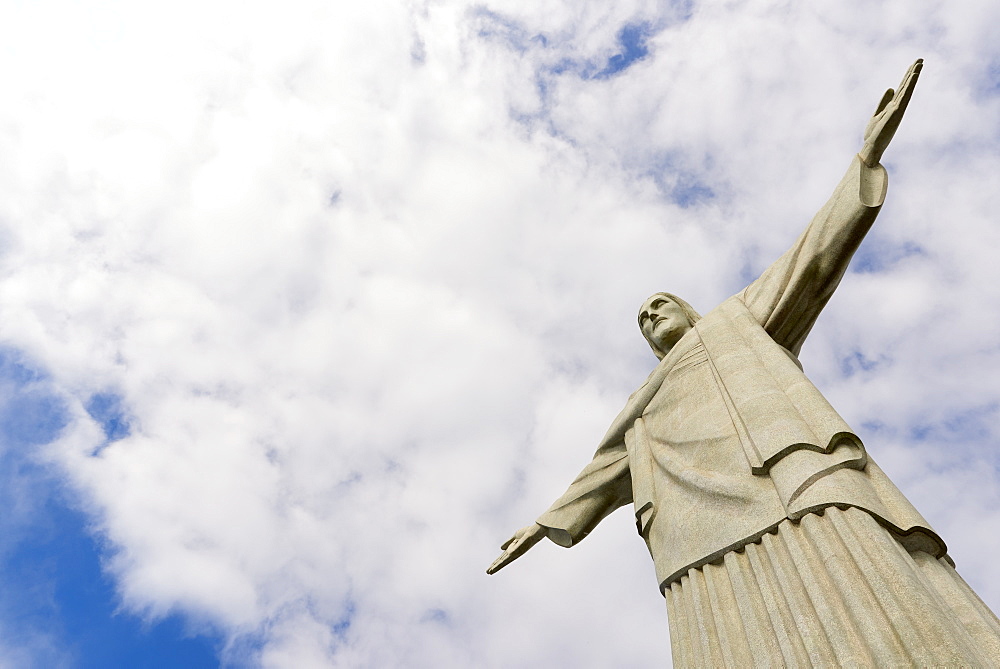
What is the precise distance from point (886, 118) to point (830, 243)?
1.15m

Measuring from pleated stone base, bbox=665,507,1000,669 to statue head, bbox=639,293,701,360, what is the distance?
3856 mm

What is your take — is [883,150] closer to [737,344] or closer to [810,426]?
[737,344]

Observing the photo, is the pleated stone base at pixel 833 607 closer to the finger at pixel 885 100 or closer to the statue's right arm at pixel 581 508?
the statue's right arm at pixel 581 508

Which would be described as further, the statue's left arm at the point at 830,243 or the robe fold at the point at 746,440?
the statue's left arm at the point at 830,243

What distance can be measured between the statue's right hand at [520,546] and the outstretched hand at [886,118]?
4845 mm

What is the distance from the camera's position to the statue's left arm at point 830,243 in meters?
6.64

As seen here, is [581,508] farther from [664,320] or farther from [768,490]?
[768,490]

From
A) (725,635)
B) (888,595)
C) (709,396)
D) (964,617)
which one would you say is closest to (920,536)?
(964,617)

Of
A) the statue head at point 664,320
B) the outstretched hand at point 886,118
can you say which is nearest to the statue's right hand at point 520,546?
the statue head at point 664,320

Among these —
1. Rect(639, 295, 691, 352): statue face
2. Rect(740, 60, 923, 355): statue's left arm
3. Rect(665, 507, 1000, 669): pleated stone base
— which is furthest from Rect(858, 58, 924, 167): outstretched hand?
Rect(665, 507, 1000, 669): pleated stone base

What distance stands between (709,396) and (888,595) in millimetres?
2935

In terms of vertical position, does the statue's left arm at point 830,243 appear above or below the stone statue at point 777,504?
above

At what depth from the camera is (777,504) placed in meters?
5.12

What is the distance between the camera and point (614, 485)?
8117 millimetres
